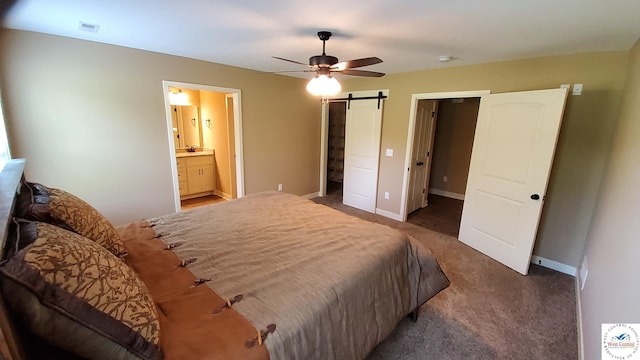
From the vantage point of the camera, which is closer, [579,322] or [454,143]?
[579,322]

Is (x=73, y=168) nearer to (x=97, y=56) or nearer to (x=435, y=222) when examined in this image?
(x=97, y=56)

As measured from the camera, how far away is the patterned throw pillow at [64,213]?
1.24 metres

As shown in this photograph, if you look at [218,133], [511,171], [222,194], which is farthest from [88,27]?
[511,171]

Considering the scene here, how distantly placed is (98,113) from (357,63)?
2820 mm

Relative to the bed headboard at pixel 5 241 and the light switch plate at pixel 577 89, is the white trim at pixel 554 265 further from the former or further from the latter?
the bed headboard at pixel 5 241

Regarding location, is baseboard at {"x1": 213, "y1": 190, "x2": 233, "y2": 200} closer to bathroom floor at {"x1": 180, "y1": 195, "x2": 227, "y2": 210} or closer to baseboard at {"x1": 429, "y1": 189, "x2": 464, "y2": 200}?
bathroom floor at {"x1": 180, "y1": 195, "x2": 227, "y2": 210}

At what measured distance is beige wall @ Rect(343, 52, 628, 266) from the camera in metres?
2.56

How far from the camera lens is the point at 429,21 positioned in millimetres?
1962

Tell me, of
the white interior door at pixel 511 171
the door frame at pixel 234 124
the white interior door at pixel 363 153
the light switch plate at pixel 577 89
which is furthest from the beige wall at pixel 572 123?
the door frame at pixel 234 124

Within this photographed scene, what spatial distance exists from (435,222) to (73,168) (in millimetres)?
4802

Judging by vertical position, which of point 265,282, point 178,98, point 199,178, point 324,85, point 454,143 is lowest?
point 199,178

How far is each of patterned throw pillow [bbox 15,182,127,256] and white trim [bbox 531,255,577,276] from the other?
4.04 m

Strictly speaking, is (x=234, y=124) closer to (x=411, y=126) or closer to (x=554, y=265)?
(x=411, y=126)

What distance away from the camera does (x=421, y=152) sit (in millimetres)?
4477
